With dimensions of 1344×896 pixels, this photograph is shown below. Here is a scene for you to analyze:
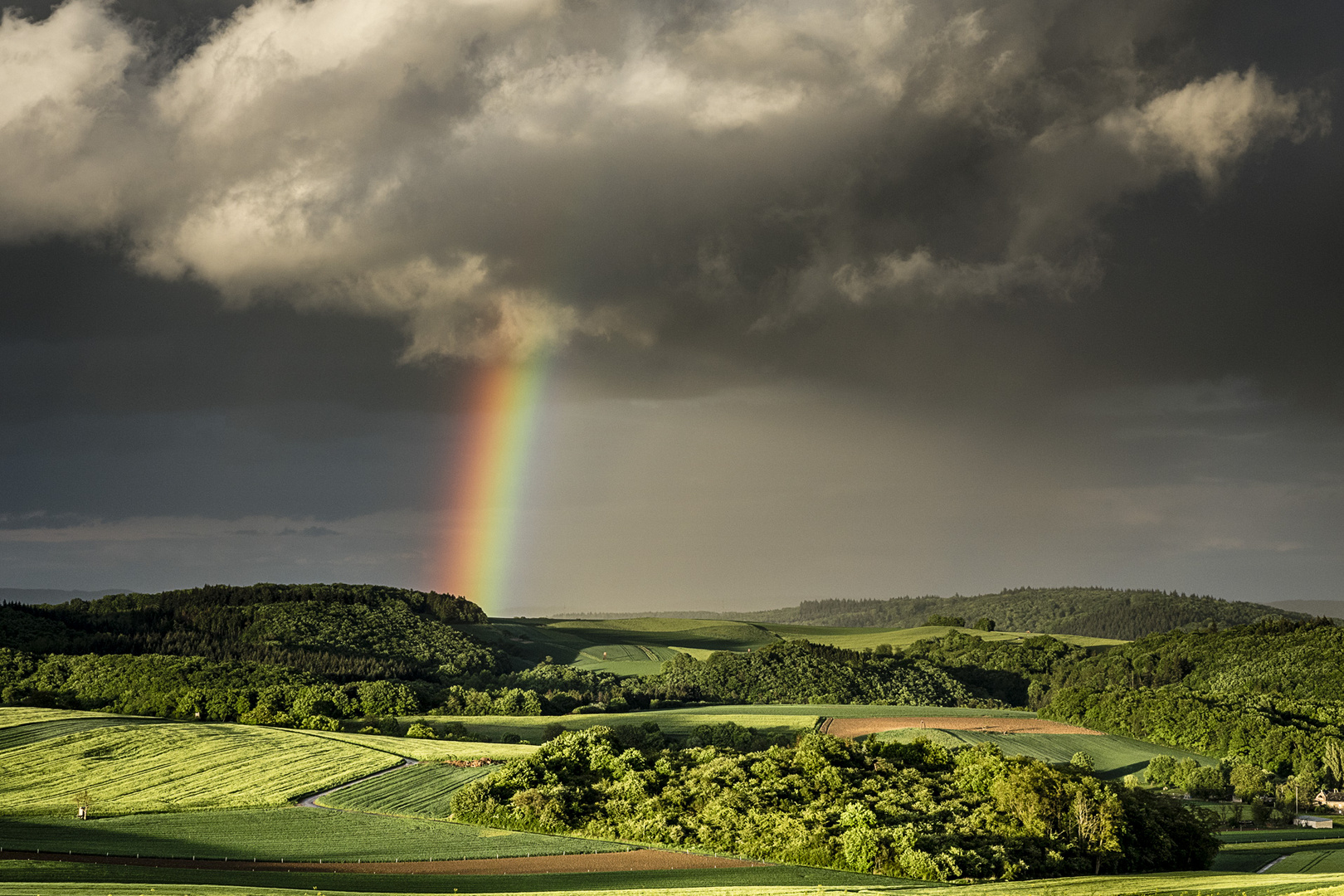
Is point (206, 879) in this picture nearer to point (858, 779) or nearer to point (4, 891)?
point (4, 891)

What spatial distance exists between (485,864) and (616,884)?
9.48 metres

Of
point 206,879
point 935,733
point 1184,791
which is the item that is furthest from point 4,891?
point 1184,791

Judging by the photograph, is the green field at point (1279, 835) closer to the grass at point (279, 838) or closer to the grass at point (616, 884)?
the grass at point (616, 884)

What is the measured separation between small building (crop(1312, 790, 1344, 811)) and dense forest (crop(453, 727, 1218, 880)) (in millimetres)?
53183

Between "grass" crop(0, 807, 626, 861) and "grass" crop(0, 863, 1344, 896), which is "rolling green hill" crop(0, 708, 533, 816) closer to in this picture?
"grass" crop(0, 807, 626, 861)

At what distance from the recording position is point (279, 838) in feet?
198

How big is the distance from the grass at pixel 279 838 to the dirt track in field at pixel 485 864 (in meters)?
1.37

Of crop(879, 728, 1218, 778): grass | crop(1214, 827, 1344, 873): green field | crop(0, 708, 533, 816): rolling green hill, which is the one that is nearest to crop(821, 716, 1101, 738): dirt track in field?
crop(879, 728, 1218, 778): grass

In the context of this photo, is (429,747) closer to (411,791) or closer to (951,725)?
(411,791)

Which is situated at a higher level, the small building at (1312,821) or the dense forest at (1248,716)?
the dense forest at (1248,716)

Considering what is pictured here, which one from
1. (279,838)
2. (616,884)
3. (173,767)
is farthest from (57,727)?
(616,884)

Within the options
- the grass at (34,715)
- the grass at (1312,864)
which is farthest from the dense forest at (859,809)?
the grass at (34,715)

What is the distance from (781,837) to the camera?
192 ft

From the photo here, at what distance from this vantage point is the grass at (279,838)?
184ft
